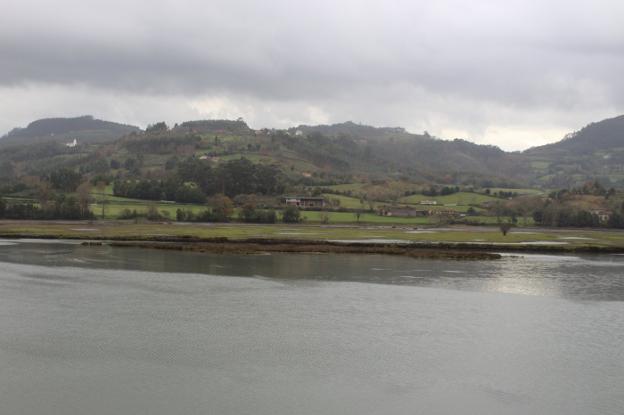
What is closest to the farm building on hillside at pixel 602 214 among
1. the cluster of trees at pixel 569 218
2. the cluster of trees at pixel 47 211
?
the cluster of trees at pixel 569 218

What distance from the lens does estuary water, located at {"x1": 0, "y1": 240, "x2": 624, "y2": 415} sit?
2183cm

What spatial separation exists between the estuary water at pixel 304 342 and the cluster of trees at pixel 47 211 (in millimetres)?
55853

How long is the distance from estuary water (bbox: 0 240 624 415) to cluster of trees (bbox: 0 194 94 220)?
55.9 metres

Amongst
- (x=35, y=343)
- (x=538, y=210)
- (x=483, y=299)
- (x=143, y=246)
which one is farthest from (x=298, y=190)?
(x=35, y=343)

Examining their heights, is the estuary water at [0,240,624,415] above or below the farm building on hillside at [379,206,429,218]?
below

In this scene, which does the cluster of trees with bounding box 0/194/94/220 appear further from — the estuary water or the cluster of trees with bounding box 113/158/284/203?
the estuary water

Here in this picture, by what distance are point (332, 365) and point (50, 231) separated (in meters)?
66.7

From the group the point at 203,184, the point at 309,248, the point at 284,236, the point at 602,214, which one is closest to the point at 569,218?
the point at 602,214

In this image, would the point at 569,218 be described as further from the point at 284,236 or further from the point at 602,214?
the point at 284,236

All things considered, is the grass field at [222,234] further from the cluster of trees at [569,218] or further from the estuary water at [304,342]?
the estuary water at [304,342]

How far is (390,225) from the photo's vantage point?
111 metres

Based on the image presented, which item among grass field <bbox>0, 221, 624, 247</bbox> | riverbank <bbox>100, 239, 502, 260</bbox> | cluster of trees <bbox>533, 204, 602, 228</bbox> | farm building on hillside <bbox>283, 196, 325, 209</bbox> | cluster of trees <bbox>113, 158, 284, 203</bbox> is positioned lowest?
riverbank <bbox>100, 239, 502, 260</bbox>

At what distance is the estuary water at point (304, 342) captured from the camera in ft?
71.6

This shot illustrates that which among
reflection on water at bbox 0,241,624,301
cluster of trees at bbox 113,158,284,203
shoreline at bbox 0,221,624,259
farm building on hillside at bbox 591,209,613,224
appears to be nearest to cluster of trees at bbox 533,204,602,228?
farm building on hillside at bbox 591,209,613,224
